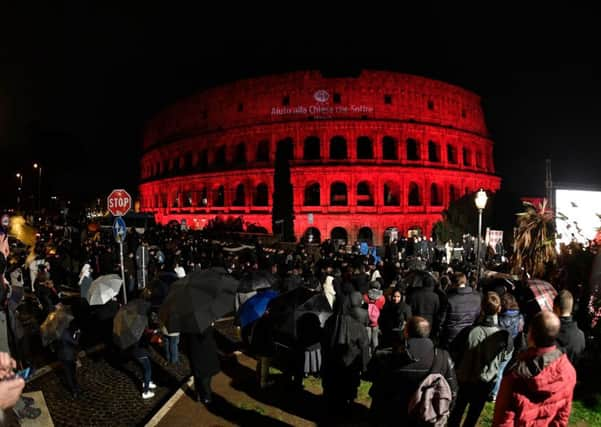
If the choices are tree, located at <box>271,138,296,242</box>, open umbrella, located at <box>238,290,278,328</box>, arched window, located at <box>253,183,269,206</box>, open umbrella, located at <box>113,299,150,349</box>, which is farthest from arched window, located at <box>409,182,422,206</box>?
open umbrella, located at <box>113,299,150,349</box>

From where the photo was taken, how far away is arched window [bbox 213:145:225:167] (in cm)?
4366

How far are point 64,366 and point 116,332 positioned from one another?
3.81ft

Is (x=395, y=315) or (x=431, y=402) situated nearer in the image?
(x=431, y=402)

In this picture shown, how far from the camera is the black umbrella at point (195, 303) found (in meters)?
5.75

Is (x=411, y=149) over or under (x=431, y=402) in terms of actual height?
over

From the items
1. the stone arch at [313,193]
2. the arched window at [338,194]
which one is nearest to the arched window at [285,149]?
the stone arch at [313,193]

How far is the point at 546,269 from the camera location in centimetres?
941

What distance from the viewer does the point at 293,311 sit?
234 inches

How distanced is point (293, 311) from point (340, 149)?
3722 centimetres

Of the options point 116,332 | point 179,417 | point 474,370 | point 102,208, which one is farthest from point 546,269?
point 102,208

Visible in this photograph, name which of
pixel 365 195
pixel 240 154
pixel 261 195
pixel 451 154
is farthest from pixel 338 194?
pixel 451 154

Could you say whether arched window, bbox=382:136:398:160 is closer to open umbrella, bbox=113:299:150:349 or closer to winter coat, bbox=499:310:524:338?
winter coat, bbox=499:310:524:338

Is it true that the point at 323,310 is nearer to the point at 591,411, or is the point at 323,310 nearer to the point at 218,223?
the point at 591,411

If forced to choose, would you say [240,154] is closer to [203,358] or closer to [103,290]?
[103,290]
